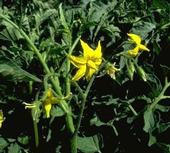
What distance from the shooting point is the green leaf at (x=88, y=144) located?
63.3 inches

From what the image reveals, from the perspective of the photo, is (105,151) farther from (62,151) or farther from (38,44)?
(38,44)

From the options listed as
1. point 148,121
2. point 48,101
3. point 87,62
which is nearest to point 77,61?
point 87,62

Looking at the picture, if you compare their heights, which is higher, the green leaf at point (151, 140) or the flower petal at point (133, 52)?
the flower petal at point (133, 52)

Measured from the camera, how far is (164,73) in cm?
169

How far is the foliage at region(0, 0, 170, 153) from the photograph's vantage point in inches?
62.2

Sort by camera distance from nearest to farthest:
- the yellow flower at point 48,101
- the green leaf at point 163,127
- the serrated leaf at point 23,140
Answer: the yellow flower at point 48,101 < the green leaf at point 163,127 < the serrated leaf at point 23,140

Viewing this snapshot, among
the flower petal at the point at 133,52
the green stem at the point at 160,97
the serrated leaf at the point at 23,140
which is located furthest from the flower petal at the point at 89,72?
the serrated leaf at the point at 23,140

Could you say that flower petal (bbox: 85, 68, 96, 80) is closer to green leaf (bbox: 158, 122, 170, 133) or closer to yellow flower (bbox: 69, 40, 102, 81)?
yellow flower (bbox: 69, 40, 102, 81)

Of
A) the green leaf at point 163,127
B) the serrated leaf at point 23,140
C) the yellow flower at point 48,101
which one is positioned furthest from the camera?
the serrated leaf at point 23,140

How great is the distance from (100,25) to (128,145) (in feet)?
1.39

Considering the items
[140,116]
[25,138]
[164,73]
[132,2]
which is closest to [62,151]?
[25,138]

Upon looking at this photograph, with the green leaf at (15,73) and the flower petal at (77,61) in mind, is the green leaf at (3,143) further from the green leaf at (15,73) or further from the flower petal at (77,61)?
the flower petal at (77,61)

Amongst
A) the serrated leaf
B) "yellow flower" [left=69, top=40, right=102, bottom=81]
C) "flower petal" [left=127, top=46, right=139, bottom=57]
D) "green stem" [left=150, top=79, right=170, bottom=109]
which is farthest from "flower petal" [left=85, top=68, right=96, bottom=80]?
the serrated leaf

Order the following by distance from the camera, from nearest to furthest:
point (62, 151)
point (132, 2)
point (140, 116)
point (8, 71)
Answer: point (8, 71)
point (140, 116)
point (62, 151)
point (132, 2)
